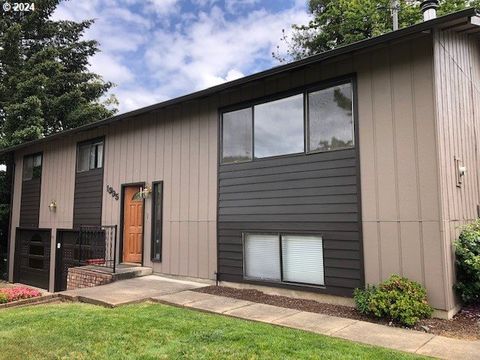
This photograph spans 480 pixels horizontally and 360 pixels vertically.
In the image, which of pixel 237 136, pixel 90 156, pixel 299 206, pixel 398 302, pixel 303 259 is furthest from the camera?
pixel 90 156

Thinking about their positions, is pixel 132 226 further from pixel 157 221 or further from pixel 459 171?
pixel 459 171

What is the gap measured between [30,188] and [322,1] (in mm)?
17407

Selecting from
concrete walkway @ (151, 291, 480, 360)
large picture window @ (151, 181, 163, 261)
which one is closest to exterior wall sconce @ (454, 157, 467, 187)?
concrete walkway @ (151, 291, 480, 360)

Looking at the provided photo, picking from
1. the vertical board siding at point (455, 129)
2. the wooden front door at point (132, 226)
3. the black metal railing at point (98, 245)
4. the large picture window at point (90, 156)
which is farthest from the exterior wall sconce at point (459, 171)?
the large picture window at point (90, 156)

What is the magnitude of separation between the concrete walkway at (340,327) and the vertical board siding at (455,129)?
1139 millimetres

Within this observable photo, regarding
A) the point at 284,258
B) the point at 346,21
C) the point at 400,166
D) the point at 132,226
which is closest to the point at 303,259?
the point at 284,258

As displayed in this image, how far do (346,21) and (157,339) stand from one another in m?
18.7

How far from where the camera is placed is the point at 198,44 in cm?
1888

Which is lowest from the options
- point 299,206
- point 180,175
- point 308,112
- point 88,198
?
point 299,206

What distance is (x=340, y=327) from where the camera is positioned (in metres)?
5.25

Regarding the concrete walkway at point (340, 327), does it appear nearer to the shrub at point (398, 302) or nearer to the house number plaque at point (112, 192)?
the shrub at point (398, 302)

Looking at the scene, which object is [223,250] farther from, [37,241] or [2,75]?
[2,75]

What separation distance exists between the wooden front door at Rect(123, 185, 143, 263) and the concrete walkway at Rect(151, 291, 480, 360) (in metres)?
3.49

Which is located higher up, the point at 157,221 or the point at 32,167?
the point at 32,167
